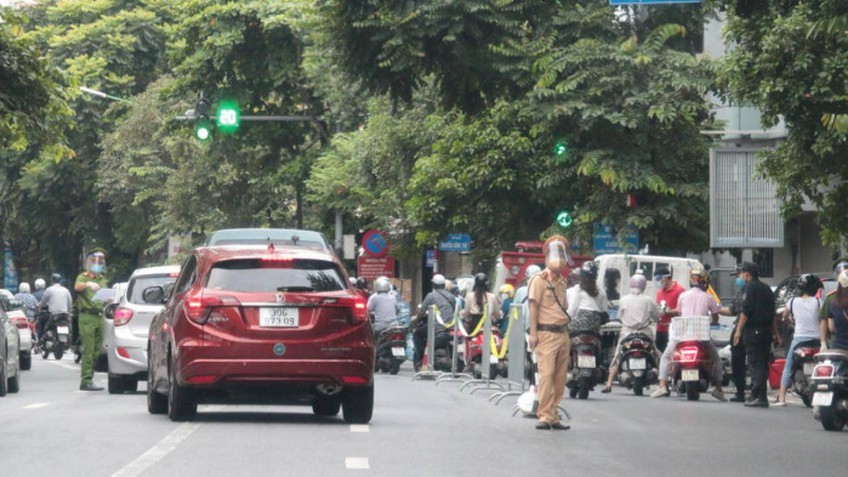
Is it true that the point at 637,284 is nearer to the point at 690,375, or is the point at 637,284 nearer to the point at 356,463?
the point at 690,375

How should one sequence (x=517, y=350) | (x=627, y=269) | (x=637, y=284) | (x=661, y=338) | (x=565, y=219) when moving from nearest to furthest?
(x=517, y=350) → (x=637, y=284) → (x=661, y=338) → (x=627, y=269) → (x=565, y=219)

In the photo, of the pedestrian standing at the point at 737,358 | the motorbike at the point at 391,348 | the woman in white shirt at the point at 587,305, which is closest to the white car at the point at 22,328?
the motorbike at the point at 391,348

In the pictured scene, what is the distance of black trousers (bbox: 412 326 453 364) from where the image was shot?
31625 mm

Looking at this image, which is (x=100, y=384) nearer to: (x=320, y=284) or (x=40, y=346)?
(x=320, y=284)

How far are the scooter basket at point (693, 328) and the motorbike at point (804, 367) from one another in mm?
1373

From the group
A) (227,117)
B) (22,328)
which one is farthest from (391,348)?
(22,328)

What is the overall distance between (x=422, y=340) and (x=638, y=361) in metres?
8.77

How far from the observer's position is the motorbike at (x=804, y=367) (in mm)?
21766

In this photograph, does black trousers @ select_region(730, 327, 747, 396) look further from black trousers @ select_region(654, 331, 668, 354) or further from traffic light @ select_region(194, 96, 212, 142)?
traffic light @ select_region(194, 96, 212, 142)

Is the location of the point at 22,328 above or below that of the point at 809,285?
below

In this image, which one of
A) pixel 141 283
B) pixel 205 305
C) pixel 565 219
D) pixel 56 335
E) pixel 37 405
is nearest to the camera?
pixel 205 305

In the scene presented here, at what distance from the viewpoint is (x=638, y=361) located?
24484 millimetres

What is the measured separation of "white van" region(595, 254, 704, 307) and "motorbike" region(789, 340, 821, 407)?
7526 millimetres

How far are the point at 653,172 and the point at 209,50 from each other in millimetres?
15565
